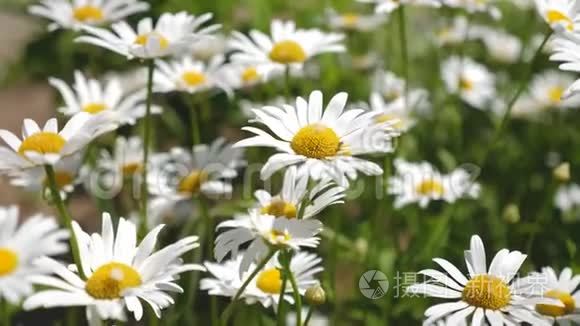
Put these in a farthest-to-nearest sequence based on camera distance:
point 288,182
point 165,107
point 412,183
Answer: point 165,107 < point 412,183 < point 288,182

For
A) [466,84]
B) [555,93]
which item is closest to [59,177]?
[466,84]


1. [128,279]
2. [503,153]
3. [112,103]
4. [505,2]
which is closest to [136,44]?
[112,103]

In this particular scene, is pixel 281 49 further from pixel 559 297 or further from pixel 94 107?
pixel 559 297

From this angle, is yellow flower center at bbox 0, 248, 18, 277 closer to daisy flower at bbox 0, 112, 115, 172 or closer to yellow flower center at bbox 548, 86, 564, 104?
daisy flower at bbox 0, 112, 115, 172

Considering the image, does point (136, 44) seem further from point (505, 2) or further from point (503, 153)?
point (505, 2)

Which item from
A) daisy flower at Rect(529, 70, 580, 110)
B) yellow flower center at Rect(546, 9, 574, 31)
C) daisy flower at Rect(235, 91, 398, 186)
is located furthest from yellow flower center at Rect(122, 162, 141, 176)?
daisy flower at Rect(529, 70, 580, 110)

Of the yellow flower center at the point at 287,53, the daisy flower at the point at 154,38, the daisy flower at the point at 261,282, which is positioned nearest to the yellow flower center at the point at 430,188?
the yellow flower center at the point at 287,53
